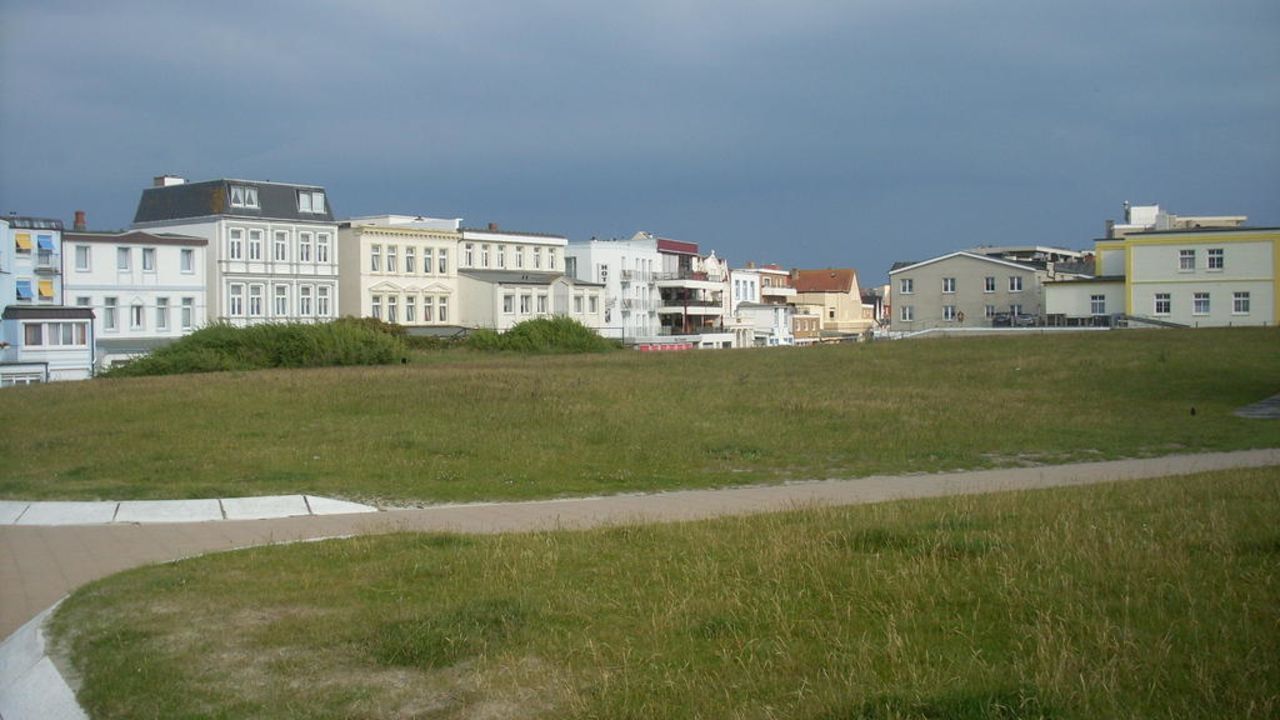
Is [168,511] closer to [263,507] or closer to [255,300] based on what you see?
[263,507]

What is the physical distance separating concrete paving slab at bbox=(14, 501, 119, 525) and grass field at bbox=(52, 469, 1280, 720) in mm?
5071

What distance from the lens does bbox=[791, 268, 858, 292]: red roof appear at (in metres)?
140

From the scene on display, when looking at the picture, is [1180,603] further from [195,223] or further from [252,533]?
[195,223]

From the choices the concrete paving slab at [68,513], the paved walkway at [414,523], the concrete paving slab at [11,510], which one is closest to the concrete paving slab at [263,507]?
the paved walkway at [414,523]

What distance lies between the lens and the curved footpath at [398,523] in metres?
11.3

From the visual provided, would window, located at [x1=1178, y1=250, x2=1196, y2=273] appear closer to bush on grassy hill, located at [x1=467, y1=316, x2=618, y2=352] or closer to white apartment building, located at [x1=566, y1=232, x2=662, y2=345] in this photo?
bush on grassy hill, located at [x1=467, y1=316, x2=618, y2=352]

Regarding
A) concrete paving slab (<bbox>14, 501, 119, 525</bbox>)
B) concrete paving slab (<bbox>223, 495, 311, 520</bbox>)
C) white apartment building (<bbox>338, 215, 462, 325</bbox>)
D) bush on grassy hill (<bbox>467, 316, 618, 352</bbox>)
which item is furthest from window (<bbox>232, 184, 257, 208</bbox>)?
concrete paving slab (<bbox>223, 495, 311, 520</bbox>)

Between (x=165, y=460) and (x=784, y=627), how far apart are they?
1529cm

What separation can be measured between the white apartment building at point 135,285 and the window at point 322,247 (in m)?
8.17

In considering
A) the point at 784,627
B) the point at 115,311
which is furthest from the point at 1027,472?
the point at 115,311

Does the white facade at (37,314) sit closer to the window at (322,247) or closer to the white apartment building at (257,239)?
the white apartment building at (257,239)

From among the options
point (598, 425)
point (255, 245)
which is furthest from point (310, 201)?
point (598, 425)

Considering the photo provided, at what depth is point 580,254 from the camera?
347 ft

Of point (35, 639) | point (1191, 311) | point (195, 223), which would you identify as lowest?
point (35, 639)
